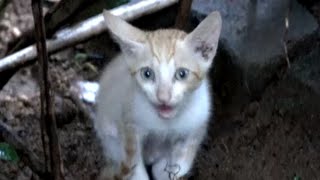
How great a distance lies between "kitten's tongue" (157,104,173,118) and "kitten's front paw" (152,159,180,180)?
0.97ft

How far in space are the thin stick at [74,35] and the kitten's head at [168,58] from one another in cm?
54

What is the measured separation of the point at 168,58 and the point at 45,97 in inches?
18.0

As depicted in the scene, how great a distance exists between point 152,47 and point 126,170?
462mm

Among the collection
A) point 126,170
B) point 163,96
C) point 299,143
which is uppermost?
point 163,96

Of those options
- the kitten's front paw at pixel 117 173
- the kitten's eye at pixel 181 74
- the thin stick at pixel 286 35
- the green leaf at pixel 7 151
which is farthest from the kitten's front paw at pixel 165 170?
the thin stick at pixel 286 35

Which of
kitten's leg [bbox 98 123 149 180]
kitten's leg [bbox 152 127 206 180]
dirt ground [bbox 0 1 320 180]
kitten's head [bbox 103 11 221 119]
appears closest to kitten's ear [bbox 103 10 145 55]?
kitten's head [bbox 103 11 221 119]

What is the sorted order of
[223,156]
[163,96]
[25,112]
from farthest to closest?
[25,112], [223,156], [163,96]

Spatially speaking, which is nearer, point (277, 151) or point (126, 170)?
point (126, 170)

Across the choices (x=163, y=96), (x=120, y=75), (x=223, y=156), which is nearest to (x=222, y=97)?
(x=223, y=156)

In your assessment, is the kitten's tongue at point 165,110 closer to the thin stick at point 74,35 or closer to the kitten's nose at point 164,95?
the kitten's nose at point 164,95

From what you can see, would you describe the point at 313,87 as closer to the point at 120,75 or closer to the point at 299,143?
the point at 299,143

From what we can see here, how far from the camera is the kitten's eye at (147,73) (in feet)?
10.4

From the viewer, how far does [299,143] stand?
4074mm

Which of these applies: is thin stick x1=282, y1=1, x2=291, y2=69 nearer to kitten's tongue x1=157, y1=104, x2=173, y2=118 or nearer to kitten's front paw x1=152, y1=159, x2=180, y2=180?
kitten's front paw x1=152, y1=159, x2=180, y2=180
